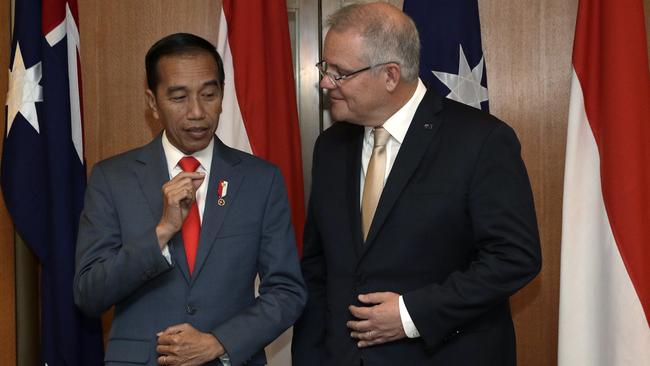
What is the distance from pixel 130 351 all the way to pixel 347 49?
1.08 metres

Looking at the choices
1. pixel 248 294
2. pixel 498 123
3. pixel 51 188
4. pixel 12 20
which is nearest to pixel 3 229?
pixel 51 188

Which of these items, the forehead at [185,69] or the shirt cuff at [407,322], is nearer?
the shirt cuff at [407,322]

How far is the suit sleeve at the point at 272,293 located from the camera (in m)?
2.18

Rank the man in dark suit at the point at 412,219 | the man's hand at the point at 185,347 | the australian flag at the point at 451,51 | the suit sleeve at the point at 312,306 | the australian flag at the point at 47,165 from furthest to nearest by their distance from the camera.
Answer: the australian flag at the point at 451,51
the australian flag at the point at 47,165
the suit sleeve at the point at 312,306
the man in dark suit at the point at 412,219
the man's hand at the point at 185,347

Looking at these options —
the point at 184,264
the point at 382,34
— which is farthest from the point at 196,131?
the point at 382,34

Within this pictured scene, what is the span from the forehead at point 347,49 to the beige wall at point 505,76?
130 centimetres

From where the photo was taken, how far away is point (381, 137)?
7.94 feet

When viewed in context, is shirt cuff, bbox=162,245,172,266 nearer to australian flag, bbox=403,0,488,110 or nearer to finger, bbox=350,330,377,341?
finger, bbox=350,330,377,341

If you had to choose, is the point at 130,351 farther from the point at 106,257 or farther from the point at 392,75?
the point at 392,75

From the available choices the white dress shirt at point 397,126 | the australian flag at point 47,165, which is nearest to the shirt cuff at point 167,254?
the white dress shirt at point 397,126

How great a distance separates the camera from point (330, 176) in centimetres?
253

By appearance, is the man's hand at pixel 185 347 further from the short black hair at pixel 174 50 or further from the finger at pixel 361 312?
the short black hair at pixel 174 50

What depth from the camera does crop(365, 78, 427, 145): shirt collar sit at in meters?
2.40

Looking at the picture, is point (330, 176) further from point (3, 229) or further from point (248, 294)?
point (3, 229)
